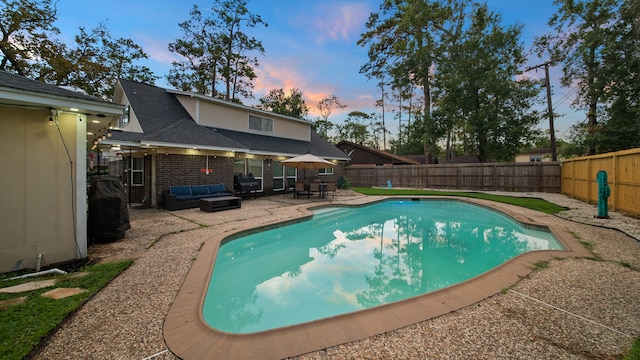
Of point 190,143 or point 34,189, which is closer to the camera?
point 34,189

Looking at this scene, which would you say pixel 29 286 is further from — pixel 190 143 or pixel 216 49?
pixel 216 49

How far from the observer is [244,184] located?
12312 mm

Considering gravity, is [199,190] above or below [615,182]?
Result: below

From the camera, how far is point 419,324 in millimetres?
2510

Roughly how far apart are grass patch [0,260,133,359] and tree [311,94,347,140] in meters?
34.5

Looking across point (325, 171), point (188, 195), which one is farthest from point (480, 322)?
point (325, 171)

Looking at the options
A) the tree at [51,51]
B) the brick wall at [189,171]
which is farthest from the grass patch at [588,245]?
the tree at [51,51]

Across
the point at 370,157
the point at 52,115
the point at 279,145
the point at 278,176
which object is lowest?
the point at 278,176

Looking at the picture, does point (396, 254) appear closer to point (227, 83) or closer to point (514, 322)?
point (514, 322)

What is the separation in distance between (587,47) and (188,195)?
82.6 feet

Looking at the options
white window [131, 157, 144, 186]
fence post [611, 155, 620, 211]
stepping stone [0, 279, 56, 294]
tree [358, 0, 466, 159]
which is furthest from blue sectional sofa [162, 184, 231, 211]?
tree [358, 0, 466, 159]

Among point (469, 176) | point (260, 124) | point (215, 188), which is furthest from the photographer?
point (469, 176)

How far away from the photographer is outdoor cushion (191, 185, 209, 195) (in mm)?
10391

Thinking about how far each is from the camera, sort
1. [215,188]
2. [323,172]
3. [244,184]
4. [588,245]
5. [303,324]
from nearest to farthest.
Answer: [303,324] < [588,245] < [215,188] < [244,184] < [323,172]
